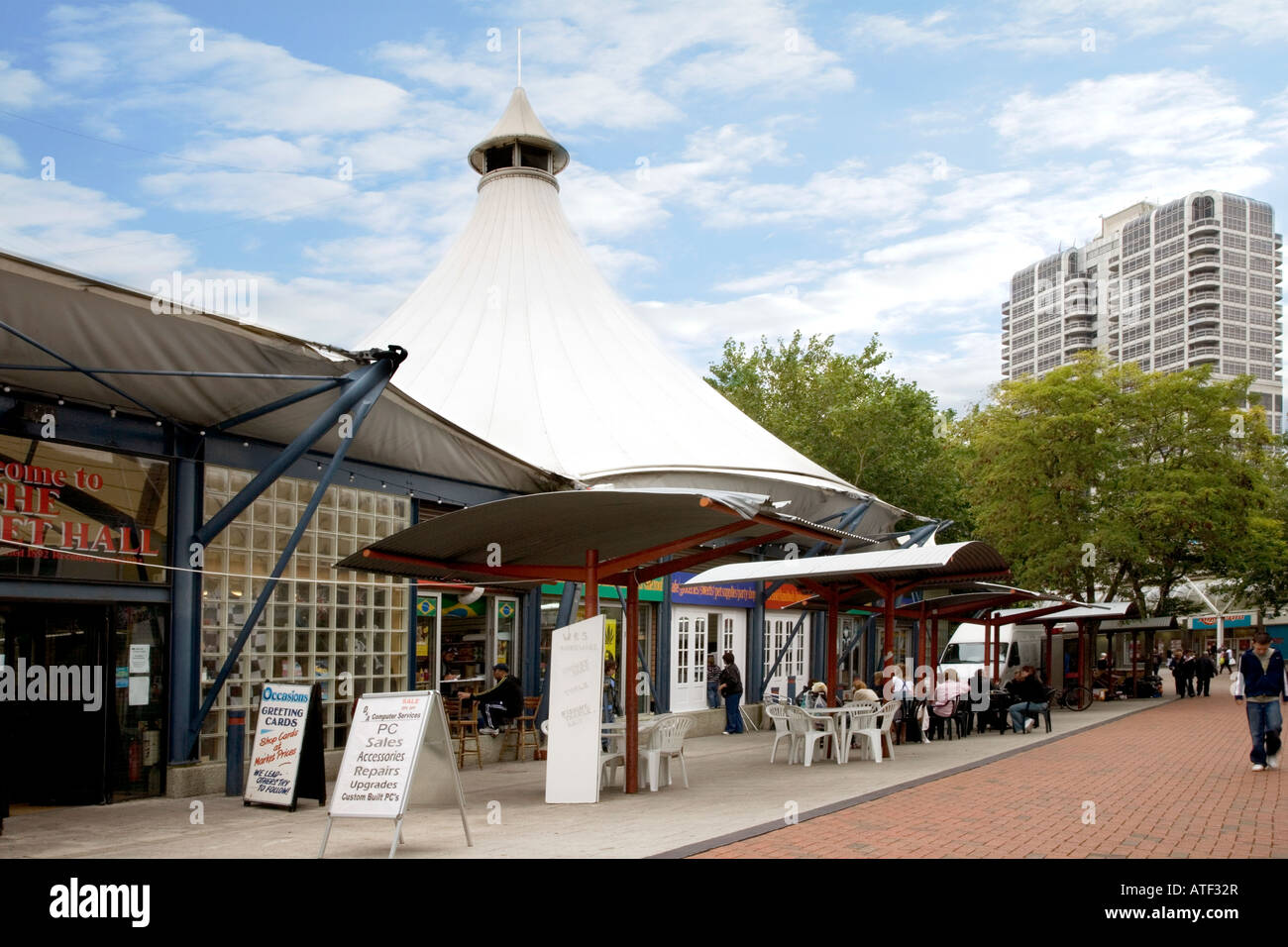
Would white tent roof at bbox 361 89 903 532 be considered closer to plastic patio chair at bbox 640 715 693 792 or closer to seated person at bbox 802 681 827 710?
seated person at bbox 802 681 827 710

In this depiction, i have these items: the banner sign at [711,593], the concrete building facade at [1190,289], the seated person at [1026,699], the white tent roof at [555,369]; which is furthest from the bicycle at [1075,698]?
the concrete building facade at [1190,289]

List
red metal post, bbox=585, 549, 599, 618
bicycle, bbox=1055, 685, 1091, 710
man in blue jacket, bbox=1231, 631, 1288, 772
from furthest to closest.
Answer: bicycle, bbox=1055, 685, 1091, 710, man in blue jacket, bbox=1231, 631, 1288, 772, red metal post, bbox=585, 549, 599, 618

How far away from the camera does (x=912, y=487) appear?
40.5m

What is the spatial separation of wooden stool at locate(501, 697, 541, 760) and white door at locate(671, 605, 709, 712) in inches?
191

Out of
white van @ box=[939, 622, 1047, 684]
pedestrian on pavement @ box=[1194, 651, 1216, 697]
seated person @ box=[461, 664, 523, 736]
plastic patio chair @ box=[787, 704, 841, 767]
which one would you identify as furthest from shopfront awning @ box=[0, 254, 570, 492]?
pedestrian on pavement @ box=[1194, 651, 1216, 697]

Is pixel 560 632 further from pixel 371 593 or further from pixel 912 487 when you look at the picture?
pixel 912 487

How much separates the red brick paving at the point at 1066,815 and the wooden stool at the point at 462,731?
498cm

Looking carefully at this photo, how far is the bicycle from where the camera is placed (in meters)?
28.8

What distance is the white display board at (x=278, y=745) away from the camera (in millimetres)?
11352

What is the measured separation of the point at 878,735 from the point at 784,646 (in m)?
10.5

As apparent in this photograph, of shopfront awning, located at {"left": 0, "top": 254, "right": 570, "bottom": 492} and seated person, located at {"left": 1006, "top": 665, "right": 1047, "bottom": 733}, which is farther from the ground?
shopfront awning, located at {"left": 0, "top": 254, "right": 570, "bottom": 492}

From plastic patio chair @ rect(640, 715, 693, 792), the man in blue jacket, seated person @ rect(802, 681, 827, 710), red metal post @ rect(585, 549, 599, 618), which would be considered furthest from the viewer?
seated person @ rect(802, 681, 827, 710)
